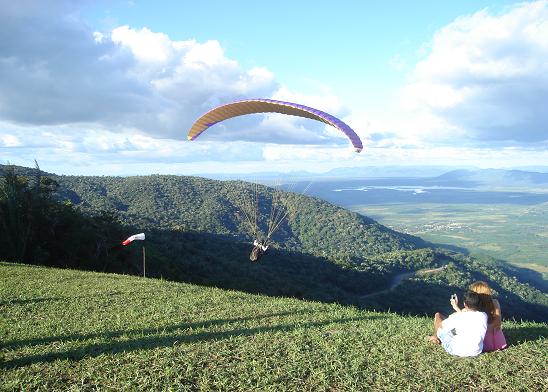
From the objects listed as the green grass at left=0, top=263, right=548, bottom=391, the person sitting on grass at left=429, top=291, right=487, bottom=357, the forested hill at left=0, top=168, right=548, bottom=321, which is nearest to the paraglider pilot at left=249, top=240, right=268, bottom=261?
the forested hill at left=0, top=168, right=548, bottom=321

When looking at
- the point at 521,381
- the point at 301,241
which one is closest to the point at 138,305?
the point at 521,381

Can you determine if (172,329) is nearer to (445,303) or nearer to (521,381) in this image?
(521,381)

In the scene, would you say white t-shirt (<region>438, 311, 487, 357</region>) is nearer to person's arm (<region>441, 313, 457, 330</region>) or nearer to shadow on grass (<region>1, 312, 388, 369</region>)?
person's arm (<region>441, 313, 457, 330</region>)

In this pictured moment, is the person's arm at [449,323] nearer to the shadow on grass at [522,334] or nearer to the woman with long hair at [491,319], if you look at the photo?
the woman with long hair at [491,319]

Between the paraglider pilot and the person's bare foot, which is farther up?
the paraglider pilot

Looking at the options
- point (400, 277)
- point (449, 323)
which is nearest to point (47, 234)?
point (449, 323)

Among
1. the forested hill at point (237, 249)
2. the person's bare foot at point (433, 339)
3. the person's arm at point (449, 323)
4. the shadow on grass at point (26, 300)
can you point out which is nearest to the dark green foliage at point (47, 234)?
the forested hill at point (237, 249)
